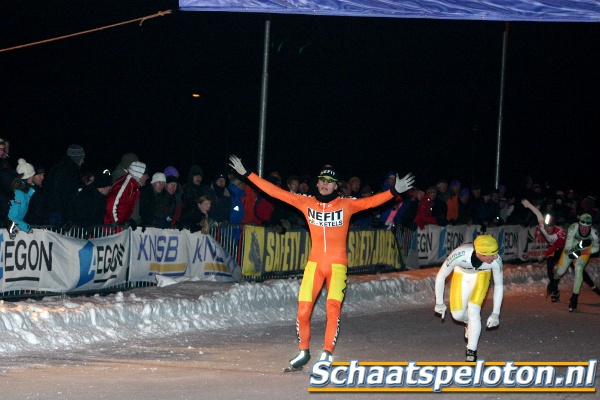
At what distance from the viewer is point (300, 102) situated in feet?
214

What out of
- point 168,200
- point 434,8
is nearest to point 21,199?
point 168,200

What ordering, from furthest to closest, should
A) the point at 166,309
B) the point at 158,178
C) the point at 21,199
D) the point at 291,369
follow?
the point at 158,178, the point at 166,309, the point at 21,199, the point at 291,369

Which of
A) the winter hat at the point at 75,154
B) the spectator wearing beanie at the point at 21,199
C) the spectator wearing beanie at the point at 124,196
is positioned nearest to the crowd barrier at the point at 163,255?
the spectator wearing beanie at the point at 21,199

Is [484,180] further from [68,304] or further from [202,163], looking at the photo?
[68,304]

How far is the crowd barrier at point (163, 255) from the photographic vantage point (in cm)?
1147

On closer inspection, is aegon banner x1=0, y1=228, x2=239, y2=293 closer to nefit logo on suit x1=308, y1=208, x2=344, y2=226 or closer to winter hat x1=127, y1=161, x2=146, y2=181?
winter hat x1=127, y1=161, x2=146, y2=181

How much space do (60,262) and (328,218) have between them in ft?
13.6

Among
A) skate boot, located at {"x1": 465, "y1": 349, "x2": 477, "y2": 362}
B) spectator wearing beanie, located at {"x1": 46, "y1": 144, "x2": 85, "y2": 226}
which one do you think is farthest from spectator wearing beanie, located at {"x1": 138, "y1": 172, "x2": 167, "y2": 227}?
skate boot, located at {"x1": 465, "y1": 349, "x2": 477, "y2": 362}

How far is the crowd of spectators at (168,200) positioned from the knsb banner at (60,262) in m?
0.29

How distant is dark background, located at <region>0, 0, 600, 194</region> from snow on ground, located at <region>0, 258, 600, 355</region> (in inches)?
1222

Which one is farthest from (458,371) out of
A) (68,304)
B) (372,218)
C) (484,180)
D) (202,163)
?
(484,180)

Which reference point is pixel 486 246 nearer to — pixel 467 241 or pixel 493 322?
pixel 493 322

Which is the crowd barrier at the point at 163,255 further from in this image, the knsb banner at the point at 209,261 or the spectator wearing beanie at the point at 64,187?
the spectator wearing beanie at the point at 64,187

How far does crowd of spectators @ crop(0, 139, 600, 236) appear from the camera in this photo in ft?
39.5
